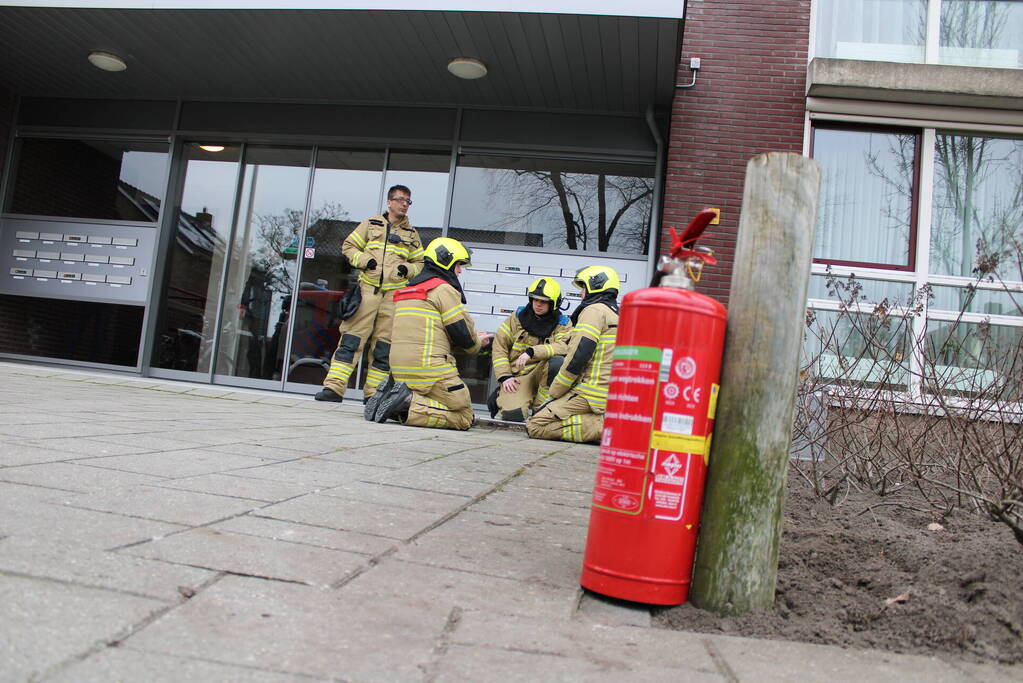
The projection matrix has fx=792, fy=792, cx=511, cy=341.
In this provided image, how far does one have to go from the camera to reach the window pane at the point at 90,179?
1007 centimetres

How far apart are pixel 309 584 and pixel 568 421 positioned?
4.81m

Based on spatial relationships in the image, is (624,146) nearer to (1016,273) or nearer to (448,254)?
(448,254)

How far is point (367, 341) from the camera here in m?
7.82

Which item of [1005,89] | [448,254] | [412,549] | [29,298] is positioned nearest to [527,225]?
[448,254]

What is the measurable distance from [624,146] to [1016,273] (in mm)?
4300

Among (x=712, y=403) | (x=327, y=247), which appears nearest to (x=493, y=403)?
(x=327, y=247)

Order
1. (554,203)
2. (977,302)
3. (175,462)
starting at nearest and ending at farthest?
1. (175,462)
2. (977,302)
3. (554,203)

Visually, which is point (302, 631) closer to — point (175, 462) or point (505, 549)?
point (505, 549)

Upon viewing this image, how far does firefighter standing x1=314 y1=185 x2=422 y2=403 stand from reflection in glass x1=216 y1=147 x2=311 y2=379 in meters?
2.25

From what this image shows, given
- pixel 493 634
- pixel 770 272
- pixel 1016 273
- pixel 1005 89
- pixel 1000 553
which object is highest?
pixel 1005 89

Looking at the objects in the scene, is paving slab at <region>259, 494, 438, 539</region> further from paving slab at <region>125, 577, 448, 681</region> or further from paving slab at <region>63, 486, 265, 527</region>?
paving slab at <region>125, 577, 448, 681</region>

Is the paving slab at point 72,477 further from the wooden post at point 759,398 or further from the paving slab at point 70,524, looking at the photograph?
the wooden post at point 759,398

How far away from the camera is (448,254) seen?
6.75 metres

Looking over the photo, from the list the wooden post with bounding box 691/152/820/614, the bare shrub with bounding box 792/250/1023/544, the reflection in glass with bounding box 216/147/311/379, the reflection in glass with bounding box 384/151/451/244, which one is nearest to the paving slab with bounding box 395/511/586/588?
the wooden post with bounding box 691/152/820/614
